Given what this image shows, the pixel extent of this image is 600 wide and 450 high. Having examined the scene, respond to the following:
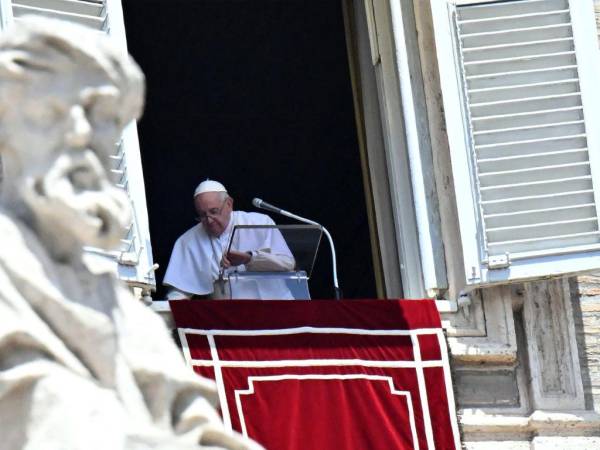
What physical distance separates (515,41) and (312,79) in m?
4.90

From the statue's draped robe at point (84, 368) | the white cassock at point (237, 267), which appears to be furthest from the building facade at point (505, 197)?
the statue's draped robe at point (84, 368)

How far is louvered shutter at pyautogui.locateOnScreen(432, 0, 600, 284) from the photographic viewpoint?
9672 millimetres

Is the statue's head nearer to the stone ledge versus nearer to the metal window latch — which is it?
the metal window latch

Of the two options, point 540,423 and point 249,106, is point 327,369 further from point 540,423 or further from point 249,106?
point 249,106

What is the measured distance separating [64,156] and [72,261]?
0.47ft

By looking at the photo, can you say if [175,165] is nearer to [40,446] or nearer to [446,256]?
[446,256]

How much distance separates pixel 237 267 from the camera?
10.1 metres

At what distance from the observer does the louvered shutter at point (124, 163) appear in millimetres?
9086

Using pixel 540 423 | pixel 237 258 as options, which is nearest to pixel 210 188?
pixel 237 258

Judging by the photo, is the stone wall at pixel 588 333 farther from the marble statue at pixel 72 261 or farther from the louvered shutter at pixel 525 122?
the marble statue at pixel 72 261

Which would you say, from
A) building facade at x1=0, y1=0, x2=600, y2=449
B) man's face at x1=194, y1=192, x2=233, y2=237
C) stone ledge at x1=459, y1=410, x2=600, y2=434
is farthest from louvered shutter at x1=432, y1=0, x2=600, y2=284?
man's face at x1=194, y1=192, x2=233, y2=237

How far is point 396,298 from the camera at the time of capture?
10.2 m

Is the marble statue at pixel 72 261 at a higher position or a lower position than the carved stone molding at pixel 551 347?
higher

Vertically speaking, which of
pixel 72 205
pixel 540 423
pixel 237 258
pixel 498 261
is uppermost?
pixel 72 205
